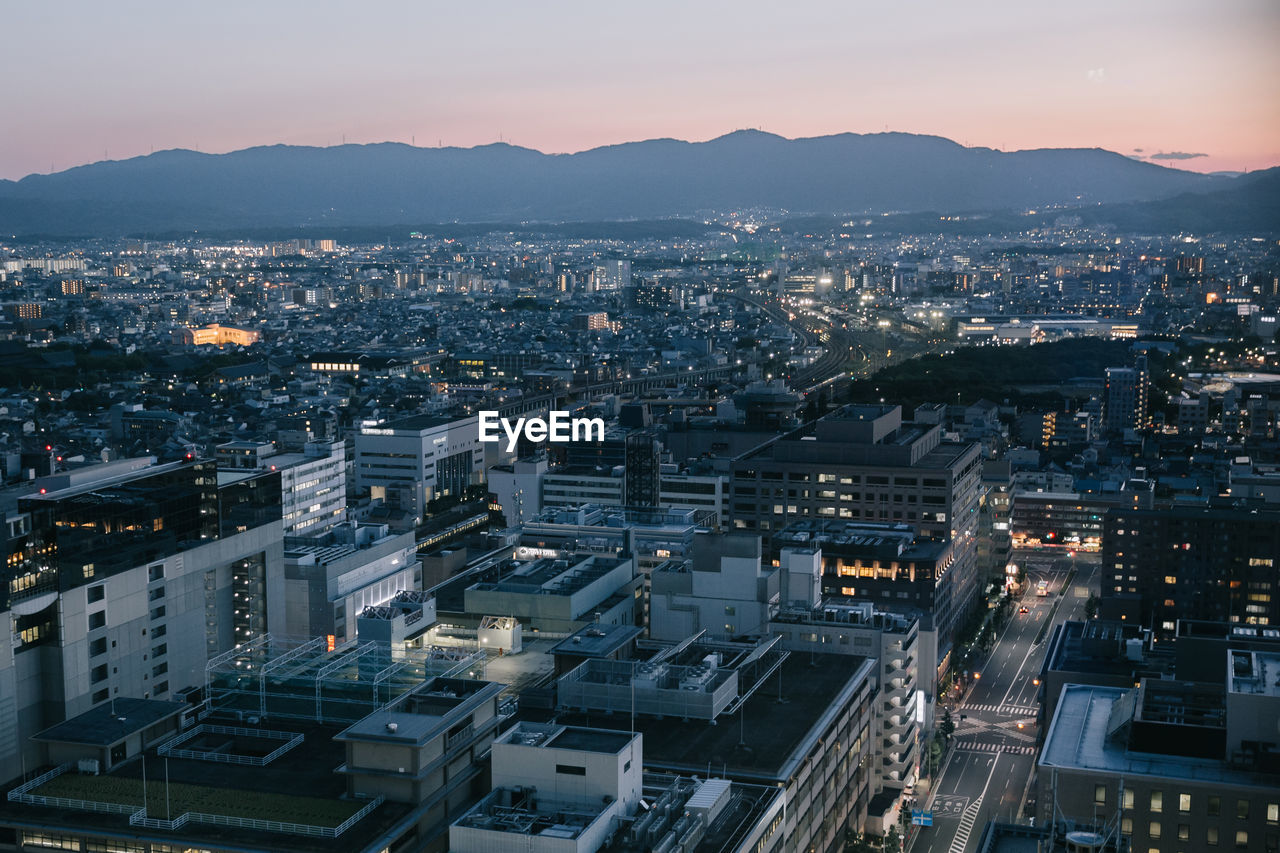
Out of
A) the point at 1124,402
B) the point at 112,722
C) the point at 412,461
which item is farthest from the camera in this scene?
the point at 1124,402

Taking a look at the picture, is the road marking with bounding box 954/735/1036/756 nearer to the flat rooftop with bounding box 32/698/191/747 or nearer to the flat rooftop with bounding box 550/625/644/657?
the flat rooftop with bounding box 550/625/644/657

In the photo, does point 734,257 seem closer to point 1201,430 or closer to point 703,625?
point 1201,430

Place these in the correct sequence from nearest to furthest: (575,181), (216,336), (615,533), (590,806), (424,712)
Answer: (590,806), (424,712), (615,533), (216,336), (575,181)

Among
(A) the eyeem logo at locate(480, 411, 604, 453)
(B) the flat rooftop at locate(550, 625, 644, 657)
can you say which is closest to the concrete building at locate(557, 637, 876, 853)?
(B) the flat rooftop at locate(550, 625, 644, 657)

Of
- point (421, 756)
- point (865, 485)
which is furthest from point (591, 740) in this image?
point (865, 485)

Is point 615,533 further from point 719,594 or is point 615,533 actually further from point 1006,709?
point 1006,709

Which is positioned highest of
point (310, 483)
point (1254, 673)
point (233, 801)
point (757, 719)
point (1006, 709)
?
point (1254, 673)
